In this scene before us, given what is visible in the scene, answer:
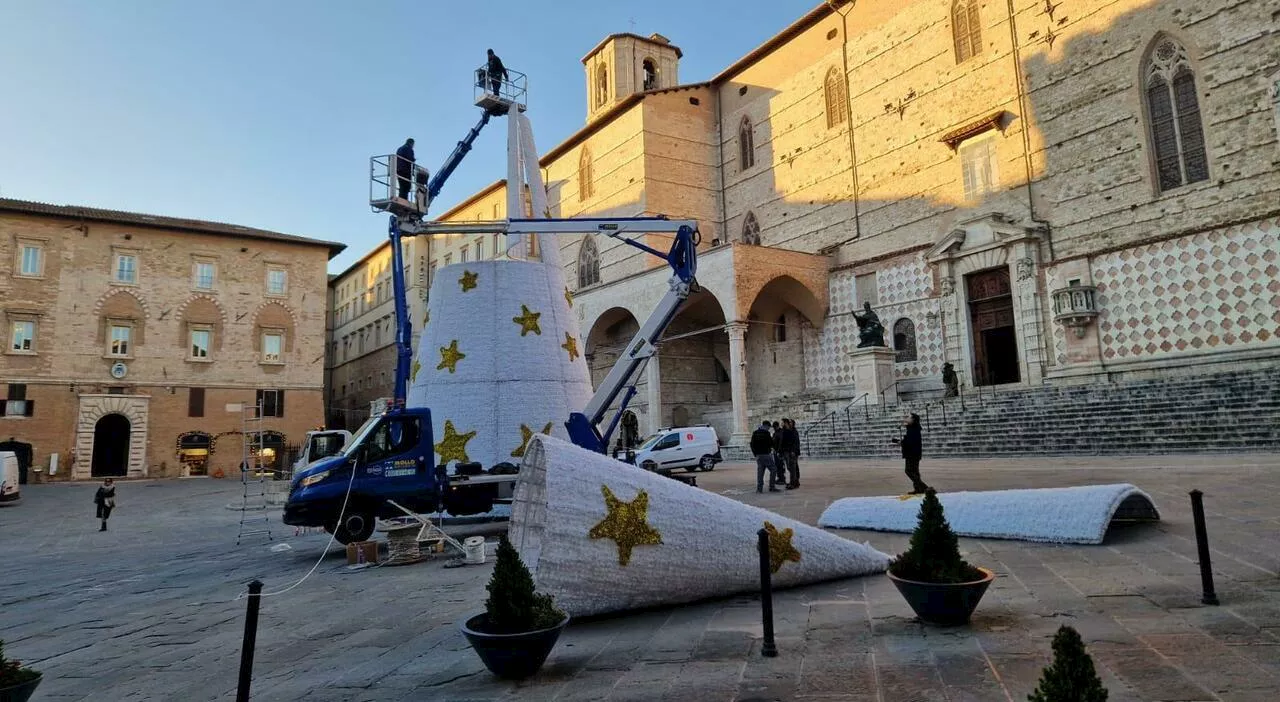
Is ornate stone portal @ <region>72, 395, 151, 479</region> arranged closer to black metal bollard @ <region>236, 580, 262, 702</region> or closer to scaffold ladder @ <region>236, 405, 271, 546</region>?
scaffold ladder @ <region>236, 405, 271, 546</region>

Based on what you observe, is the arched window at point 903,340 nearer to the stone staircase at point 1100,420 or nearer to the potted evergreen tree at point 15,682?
the stone staircase at point 1100,420

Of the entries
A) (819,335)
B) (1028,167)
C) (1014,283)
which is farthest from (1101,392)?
(819,335)

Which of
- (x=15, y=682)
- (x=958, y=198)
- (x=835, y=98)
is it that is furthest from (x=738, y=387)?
(x=15, y=682)

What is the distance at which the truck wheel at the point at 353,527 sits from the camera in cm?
941

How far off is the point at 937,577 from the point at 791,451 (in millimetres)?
9375

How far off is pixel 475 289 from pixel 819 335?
1742 cm

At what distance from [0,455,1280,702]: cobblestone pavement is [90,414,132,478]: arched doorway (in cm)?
2613

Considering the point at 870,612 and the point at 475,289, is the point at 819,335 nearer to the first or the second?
the point at 475,289

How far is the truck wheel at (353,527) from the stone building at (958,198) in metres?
10.3

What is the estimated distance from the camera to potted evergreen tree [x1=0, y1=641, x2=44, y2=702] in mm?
3084

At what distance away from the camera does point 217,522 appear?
1525 centimetres

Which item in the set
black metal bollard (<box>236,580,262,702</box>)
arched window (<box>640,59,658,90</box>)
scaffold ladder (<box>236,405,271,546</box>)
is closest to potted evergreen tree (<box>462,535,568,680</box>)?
black metal bollard (<box>236,580,262,702</box>)

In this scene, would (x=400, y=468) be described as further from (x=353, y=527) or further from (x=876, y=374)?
(x=876, y=374)

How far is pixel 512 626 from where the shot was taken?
3779 mm
